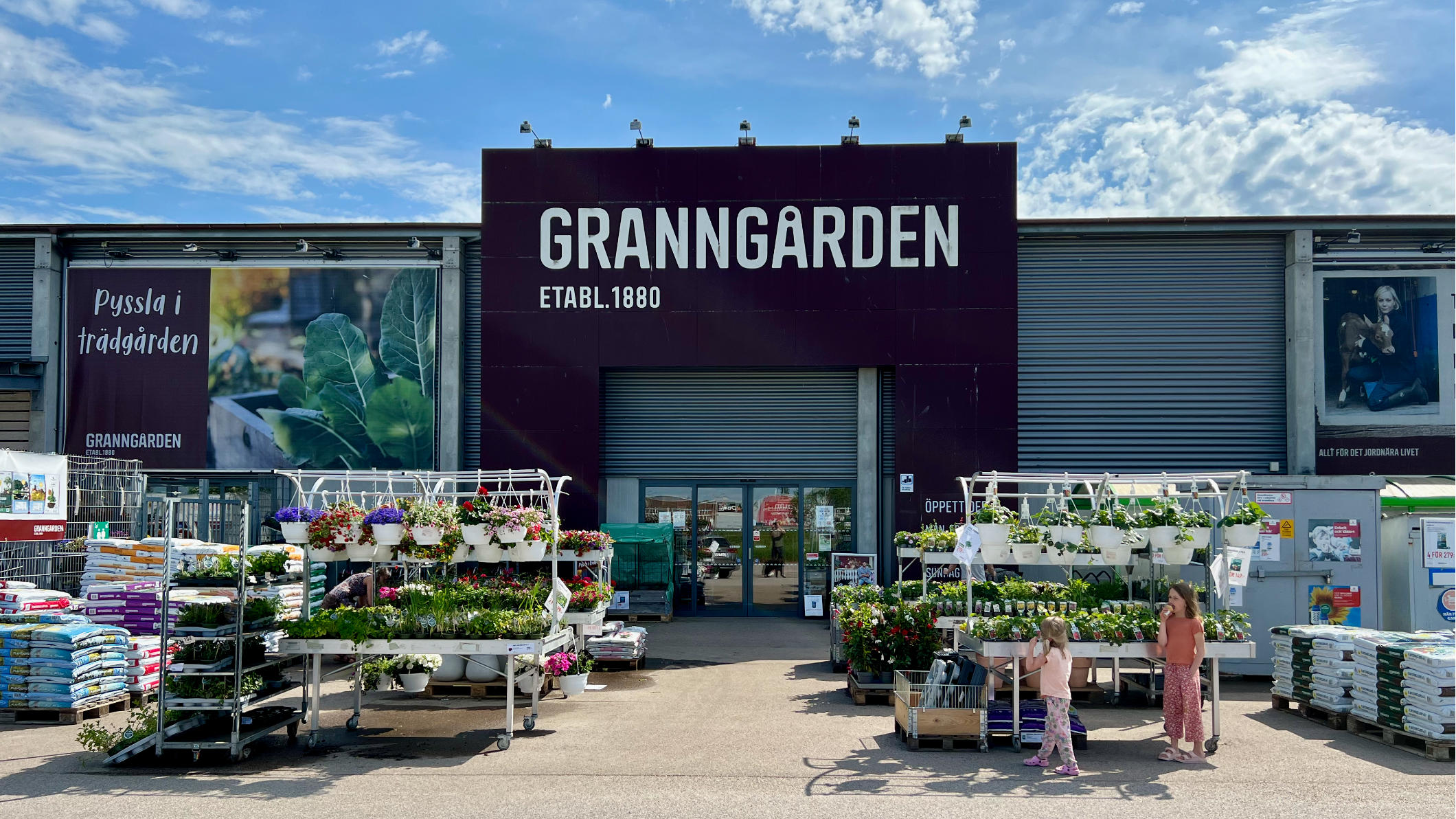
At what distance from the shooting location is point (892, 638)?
40.3ft

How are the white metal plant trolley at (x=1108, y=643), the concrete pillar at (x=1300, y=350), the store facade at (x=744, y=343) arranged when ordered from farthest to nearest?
1. the concrete pillar at (x=1300, y=350)
2. the store facade at (x=744, y=343)
3. the white metal plant trolley at (x=1108, y=643)

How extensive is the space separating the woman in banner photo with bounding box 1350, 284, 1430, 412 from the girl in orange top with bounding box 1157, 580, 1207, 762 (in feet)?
45.6

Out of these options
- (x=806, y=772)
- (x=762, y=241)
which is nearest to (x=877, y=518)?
(x=762, y=241)

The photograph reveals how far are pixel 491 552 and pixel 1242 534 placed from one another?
7.75 meters

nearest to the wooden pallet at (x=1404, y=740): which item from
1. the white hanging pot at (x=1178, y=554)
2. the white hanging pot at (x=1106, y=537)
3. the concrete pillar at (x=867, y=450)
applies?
the white hanging pot at (x=1178, y=554)

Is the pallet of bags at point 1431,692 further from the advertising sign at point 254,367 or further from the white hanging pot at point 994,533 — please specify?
the advertising sign at point 254,367

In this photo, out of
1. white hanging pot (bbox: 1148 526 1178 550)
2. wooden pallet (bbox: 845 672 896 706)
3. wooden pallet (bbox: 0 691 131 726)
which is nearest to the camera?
white hanging pot (bbox: 1148 526 1178 550)

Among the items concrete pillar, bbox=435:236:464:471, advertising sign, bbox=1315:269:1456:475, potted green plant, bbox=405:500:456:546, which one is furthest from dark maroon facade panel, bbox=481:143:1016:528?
potted green plant, bbox=405:500:456:546

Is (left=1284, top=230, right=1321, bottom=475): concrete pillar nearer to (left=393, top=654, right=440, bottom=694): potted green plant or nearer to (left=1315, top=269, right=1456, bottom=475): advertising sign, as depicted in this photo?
(left=1315, top=269, right=1456, bottom=475): advertising sign

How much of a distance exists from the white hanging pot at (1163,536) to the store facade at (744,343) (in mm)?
8554

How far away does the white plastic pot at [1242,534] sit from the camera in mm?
10758

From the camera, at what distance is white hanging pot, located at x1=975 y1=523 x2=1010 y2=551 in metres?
11.2

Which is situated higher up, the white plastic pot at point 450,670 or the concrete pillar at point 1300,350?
the concrete pillar at point 1300,350

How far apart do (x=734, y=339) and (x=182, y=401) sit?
11302mm
